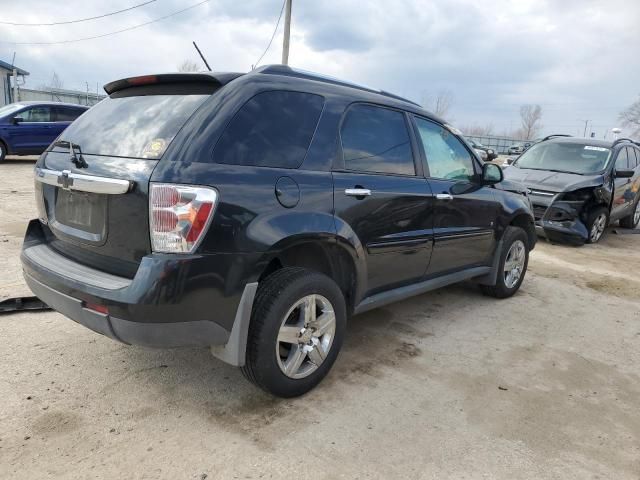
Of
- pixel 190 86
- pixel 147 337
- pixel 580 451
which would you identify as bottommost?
pixel 580 451

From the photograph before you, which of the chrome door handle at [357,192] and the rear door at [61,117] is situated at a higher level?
the rear door at [61,117]

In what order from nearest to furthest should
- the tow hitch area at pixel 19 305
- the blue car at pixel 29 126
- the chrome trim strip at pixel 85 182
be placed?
1. the chrome trim strip at pixel 85 182
2. the tow hitch area at pixel 19 305
3. the blue car at pixel 29 126

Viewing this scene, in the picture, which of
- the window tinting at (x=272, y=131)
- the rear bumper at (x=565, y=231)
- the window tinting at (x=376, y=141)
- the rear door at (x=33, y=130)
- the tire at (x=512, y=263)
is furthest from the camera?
the rear door at (x=33, y=130)

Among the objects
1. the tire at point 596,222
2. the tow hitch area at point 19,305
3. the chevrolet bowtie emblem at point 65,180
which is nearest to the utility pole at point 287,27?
the tire at point 596,222

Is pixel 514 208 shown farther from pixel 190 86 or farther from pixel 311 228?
pixel 190 86

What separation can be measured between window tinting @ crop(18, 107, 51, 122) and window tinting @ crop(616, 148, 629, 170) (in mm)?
13358

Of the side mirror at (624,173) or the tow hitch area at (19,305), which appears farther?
the side mirror at (624,173)

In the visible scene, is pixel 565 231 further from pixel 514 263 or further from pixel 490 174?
pixel 490 174

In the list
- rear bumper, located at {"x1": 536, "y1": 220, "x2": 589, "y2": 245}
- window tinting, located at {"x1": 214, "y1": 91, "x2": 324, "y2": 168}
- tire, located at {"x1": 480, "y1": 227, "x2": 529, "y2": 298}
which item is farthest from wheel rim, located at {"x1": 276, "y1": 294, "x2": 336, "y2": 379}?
rear bumper, located at {"x1": 536, "y1": 220, "x2": 589, "y2": 245}

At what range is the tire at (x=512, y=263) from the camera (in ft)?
15.7

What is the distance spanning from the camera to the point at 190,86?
2691mm

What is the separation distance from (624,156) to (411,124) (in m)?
7.20

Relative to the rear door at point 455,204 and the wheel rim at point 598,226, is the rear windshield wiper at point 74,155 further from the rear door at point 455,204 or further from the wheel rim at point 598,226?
the wheel rim at point 598,226

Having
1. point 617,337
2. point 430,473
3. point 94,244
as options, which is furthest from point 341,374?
point 617,337
